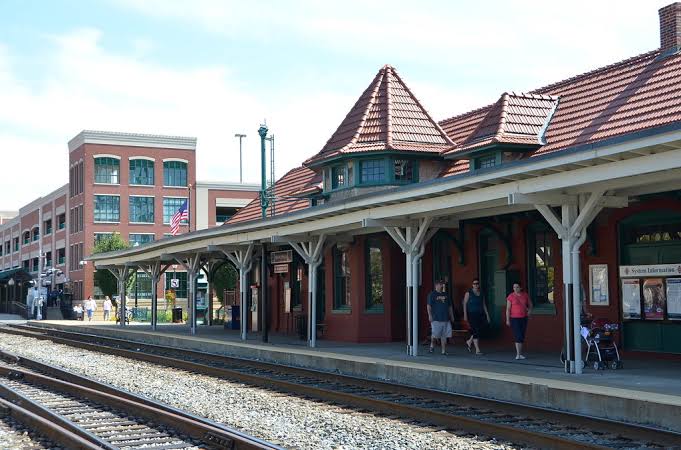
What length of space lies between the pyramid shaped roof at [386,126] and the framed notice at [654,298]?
819 centimetres

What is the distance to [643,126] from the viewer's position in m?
17.3

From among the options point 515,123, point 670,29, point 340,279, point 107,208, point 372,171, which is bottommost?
point 340,279

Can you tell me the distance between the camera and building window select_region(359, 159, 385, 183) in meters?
23.1

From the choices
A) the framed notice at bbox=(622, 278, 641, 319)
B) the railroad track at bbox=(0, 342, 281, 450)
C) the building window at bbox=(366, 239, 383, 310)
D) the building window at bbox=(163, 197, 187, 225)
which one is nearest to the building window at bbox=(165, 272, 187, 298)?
the building window at bbox=(163, 197, 187, 225)

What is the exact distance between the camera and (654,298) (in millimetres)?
15859

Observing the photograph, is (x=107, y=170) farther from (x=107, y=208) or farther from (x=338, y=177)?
A: (x=338, y=177)

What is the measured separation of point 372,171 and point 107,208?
47.7 m

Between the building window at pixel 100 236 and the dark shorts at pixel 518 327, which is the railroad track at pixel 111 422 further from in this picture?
the building window at pixel 100 236

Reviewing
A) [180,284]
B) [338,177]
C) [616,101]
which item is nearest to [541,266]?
[616,101]

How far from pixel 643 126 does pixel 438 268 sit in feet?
20.2

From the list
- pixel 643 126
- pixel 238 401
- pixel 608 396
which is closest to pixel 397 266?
pixel 643 126

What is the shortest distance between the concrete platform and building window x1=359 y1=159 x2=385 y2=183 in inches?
176

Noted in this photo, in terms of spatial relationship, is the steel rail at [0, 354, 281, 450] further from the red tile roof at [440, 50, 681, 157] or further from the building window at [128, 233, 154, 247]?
the building window at [128, 233, 154, 247]

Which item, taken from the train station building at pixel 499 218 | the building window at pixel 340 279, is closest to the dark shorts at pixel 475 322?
the train station building at pixel 499 218
